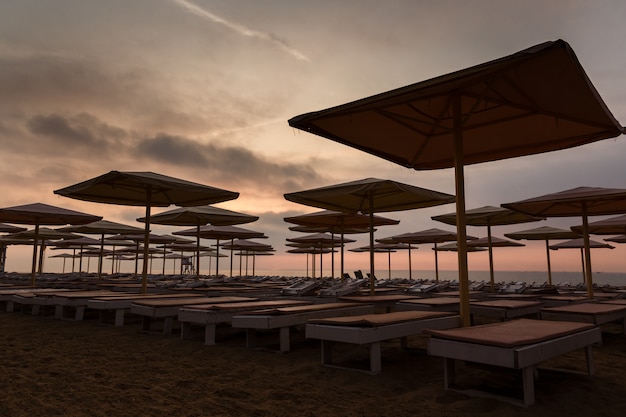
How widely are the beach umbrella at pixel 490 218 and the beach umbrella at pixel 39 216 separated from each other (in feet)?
33.3

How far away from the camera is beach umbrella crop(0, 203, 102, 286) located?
1052cm

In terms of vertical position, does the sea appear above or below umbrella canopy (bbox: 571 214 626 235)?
below

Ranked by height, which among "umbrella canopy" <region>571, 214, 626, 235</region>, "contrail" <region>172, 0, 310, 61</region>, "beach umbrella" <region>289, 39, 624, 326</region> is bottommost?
"umbrella canopy" <region>571, 214, 626, 235</region>

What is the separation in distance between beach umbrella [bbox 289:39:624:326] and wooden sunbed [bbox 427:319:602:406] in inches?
41.4

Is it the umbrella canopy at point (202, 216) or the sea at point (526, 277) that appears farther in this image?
the sea at point (526, 277)

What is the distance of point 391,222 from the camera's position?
40.1ft

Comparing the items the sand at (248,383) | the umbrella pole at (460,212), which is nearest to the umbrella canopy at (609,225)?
the sand at (248,383)

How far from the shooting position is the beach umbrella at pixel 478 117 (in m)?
3.45

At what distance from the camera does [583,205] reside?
7812 millimetres

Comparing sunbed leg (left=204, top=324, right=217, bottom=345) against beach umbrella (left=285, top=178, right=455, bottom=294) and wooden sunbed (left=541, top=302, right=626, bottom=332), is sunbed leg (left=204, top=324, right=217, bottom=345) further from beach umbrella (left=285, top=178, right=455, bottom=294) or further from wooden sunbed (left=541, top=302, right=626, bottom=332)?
wooden sunbed (left=541, top=302, right=626, bottom=332)

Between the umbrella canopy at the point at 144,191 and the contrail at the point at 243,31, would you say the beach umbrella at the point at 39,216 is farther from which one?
the contrail at the point at 243,31

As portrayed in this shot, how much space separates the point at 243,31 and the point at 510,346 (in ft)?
28.0

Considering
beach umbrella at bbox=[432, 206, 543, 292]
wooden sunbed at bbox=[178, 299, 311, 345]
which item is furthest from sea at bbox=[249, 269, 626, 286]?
wooden sunbed at bbox=[178, 299, 311, 345]

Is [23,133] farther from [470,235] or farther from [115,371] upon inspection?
[470,235]
